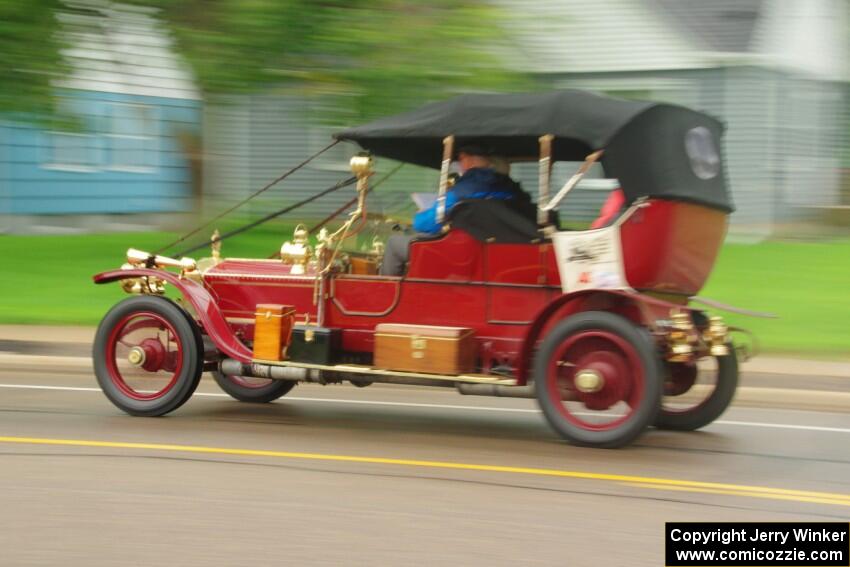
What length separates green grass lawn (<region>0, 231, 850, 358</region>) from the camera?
12805 mm

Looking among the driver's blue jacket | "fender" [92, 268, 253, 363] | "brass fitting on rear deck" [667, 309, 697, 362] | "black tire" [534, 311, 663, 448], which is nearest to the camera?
"black tire" [534, 311, 663, 448]

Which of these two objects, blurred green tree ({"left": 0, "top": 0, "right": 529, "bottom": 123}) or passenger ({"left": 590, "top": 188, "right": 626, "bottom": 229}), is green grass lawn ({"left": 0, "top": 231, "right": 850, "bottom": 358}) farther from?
passenger ({"left": 590, "top": 188, "right": 626, "bottom": 229})

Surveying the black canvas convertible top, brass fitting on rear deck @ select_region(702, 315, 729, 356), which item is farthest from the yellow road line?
the black canvas convertible top

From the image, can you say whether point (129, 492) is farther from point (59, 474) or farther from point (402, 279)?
point (402, 279)

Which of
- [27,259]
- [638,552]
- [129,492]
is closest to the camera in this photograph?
[638,552]

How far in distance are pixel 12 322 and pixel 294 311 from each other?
21.5ft

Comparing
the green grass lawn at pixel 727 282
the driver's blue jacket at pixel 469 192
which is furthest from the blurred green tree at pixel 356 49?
the driver's blue jacket at pixel 469 192

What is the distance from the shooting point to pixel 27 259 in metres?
18.1

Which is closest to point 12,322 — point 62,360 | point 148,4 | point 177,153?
point 62,360

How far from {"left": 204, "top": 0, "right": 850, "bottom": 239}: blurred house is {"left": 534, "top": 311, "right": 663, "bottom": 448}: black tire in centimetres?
1127

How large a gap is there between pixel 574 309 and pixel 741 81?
13.0 m

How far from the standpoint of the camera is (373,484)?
6258 millimetres

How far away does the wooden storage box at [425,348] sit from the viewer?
733cm

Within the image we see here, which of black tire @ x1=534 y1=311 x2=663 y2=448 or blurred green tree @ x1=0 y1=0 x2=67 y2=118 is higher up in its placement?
blurred green tree @ x1=0 y1=0 x2=67 y2=118
